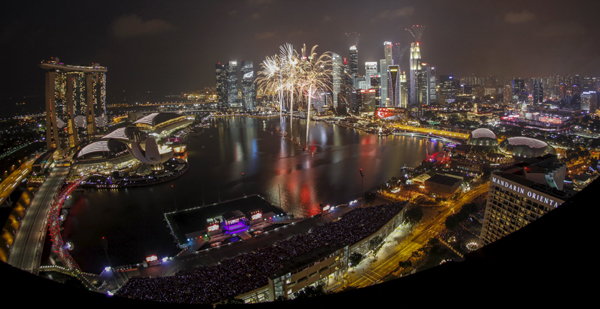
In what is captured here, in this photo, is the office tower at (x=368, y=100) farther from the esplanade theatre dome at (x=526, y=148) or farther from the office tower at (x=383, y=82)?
the esplanade theatre dome at (x=526, y=148)

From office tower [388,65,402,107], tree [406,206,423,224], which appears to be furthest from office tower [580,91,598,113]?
tree [406,206,423,224]

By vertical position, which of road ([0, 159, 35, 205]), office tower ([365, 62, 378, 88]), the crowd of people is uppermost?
office tower ([365, 62, 378, 88])

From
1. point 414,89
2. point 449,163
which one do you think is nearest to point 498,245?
point 449,163

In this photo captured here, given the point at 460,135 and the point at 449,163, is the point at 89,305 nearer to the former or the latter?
the point at 449,163

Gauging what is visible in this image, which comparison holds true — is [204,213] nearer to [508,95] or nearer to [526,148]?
[526,148]

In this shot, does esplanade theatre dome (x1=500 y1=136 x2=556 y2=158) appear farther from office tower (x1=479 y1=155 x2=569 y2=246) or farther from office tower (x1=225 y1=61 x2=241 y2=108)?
office tower (x1=225 y1=61 x2=241 y2=108)

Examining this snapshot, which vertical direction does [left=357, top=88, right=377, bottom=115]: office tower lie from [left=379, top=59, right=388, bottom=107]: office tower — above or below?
below

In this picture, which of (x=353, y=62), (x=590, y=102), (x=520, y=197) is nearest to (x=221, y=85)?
(x=353, y=62)
